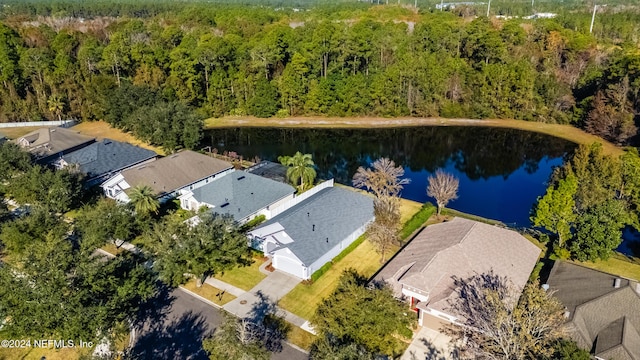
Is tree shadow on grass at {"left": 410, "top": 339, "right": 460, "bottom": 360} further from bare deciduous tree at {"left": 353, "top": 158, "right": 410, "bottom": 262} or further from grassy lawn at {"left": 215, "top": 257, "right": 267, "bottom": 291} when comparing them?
grassy lawn at {"left": 215, "top": 257, "right": 267, "bottom": 291}

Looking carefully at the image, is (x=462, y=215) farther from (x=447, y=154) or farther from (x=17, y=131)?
(x=17, y=131)

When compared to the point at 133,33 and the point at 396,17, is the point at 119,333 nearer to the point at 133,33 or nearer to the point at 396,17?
the point at 133,33

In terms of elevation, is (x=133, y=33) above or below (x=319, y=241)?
above

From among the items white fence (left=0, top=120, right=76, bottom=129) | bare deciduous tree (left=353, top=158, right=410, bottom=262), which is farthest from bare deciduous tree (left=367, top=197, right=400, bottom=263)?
white fence (left=0, top=120, right=76, bottom=129)

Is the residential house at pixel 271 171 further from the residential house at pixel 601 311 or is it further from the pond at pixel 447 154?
the residential house at pixel 601 311

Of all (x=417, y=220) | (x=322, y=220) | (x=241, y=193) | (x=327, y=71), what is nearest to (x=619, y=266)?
(x=417, y=220)

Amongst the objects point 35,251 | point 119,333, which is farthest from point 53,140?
point 119,333
